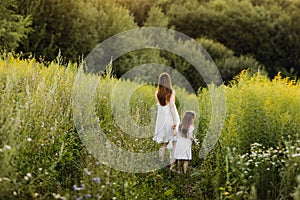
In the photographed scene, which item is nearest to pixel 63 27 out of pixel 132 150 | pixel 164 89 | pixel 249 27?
pixel 164 89

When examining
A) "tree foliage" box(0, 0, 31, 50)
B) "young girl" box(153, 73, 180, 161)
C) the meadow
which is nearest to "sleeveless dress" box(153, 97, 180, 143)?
"young girl" box(153, 73, 180, 161)

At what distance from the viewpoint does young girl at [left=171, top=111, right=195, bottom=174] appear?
23.7ft

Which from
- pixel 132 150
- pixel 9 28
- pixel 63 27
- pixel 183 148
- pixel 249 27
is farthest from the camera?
pixel 249 27

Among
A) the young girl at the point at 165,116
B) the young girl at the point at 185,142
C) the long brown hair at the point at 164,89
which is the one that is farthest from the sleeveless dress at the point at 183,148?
the long brown hair at the point at 164,89

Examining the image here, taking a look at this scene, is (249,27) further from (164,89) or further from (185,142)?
(185,142)

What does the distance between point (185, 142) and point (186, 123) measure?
28 cm

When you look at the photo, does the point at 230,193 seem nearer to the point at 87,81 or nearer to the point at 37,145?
the point at 37,145

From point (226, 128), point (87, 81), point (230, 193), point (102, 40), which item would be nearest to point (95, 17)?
point (102, 40)

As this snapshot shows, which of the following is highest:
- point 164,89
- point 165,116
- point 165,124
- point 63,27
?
point 63,27

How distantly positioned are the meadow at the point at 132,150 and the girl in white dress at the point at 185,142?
263mm

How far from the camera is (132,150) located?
6.61 m

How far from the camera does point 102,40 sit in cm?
2244

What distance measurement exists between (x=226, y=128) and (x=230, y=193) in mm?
1475

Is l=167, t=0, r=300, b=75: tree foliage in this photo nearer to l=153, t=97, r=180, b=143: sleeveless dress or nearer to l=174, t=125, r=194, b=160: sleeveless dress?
l=153, t=97, r=180, b=143: sleeveless dress
